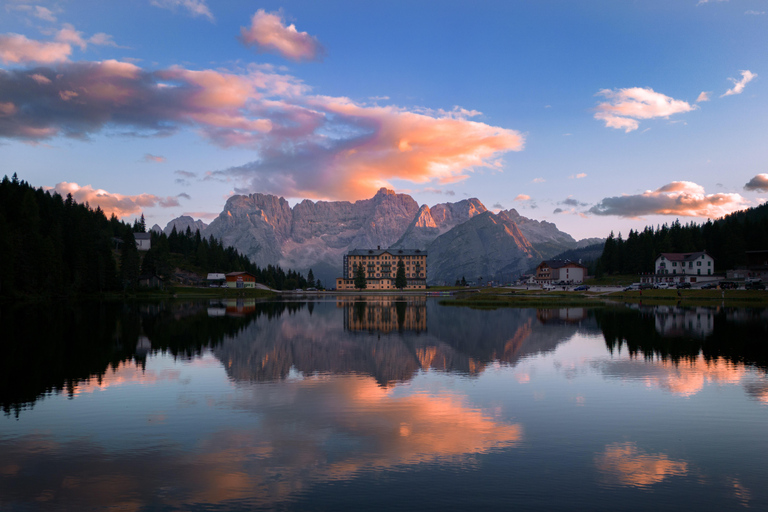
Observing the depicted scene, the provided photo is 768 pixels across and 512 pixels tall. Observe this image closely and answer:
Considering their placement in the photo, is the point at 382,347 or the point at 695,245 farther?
the point at 695,245

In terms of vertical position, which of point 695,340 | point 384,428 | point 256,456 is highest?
point 256,456

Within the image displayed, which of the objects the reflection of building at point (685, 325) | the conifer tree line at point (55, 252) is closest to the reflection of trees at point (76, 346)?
the reflection of building at point (685, 325)

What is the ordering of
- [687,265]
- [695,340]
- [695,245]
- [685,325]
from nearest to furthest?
[695,340], [685,325], [687,265], [695,245]

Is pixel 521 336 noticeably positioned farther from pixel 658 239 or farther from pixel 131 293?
pixel 658 239

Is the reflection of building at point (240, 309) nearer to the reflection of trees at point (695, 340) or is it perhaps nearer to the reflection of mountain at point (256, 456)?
the reflection of trees at point (695, 340)

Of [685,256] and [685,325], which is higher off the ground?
[685,256]

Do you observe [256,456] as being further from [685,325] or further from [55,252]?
[55,252]

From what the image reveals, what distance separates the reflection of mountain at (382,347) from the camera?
3331 centimetres

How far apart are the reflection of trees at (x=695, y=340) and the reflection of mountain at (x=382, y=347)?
5.27 metres

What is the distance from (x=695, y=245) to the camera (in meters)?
186

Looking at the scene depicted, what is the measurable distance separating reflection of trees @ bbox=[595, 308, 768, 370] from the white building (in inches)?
4496

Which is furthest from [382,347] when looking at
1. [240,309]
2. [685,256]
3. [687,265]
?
[685,256]

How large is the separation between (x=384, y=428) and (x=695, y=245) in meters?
205

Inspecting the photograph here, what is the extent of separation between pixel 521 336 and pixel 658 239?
178m
